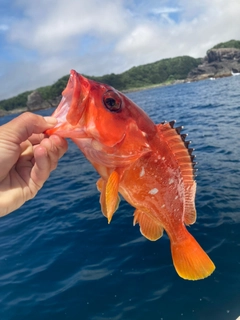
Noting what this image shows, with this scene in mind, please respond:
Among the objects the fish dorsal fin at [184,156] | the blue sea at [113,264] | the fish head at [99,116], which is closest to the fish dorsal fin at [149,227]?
the fish dorsal fin at [184,156]

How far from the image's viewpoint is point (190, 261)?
2570 millimetres

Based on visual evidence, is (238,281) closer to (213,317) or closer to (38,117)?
(213,317)

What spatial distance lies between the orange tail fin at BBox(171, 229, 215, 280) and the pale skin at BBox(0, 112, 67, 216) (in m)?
1.39

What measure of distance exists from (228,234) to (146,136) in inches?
204

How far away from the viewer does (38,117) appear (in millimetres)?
2523

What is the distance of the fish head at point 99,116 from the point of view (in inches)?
88.0

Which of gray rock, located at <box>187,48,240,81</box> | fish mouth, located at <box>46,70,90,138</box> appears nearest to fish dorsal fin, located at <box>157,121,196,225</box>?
fish mouth, located at <box>46,70,90,138</box>

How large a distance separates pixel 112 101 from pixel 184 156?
0.80 metres

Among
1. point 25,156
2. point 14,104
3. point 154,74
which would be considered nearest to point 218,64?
point 154,74

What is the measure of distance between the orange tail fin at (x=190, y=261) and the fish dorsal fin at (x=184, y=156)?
0.25 metres

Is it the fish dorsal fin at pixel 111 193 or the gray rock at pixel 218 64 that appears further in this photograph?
the gray rock at pixel 218 64

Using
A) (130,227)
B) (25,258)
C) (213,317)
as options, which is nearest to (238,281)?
(213,317)

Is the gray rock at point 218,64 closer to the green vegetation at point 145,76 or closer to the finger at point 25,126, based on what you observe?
the green vegetation at point 145,76

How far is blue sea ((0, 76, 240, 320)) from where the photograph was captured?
5215mm
